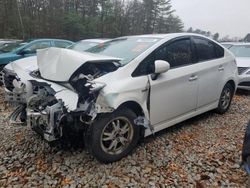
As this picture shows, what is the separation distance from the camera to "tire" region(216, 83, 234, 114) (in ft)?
16.0

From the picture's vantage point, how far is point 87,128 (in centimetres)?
284

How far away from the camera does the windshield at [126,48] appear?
3465mm

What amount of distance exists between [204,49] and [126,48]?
1.47 m

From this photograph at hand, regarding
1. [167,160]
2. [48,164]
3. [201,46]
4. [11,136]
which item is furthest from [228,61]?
[11,136]

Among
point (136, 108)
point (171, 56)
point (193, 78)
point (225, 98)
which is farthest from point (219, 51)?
point (136, 108)

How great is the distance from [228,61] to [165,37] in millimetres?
1751

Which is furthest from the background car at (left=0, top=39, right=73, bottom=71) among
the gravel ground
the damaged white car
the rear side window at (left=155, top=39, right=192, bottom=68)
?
the rear side window at (left=155, top=39, right=192, bottom=68)

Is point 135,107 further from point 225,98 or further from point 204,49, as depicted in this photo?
point 225,98

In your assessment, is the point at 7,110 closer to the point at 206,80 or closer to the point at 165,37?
the point at 165,37

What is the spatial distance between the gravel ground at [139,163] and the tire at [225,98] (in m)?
0.90

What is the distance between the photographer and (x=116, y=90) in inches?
113

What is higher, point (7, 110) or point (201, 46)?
point (201, 46)

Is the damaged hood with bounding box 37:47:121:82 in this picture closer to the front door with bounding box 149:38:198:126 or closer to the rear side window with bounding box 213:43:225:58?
the front door with bounding box 149:38:198:126

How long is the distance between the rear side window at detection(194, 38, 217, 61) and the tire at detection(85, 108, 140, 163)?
182cm
